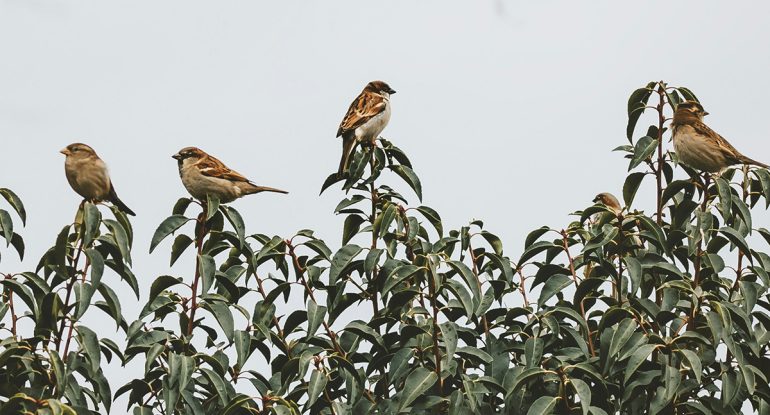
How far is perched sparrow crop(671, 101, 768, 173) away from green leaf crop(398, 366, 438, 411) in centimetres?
266

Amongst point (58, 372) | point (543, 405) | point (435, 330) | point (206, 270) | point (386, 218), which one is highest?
point (386, 218)

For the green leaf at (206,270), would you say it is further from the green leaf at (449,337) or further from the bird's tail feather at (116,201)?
the bird's tail feather at (116,201)

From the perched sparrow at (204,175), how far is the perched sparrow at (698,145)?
2.92m

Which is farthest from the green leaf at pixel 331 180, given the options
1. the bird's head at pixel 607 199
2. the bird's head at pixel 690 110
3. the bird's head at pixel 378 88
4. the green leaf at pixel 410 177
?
the bird's head at pixel 607 199

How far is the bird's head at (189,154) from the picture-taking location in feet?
23.6

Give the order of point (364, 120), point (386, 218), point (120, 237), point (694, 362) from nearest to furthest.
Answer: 1. point (694, 362)
2. point (120, 237)
3. point (386, 218)
4. point (364, 120)

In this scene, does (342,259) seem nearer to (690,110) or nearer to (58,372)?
(58,372)

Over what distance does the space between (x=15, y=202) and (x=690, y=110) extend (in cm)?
386

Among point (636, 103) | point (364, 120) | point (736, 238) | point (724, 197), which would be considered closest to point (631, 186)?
point (636, 103)

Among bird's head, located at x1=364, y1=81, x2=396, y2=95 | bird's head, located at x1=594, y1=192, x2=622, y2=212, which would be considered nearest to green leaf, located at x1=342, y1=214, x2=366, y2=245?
bird's head, located at x1=364, y1=81, x2=396, y2=95

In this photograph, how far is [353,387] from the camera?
15.7ft

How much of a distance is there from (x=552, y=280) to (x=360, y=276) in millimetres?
951

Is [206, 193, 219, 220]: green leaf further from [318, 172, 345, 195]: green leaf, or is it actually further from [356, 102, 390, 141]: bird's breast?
[356, 102, 390, 141]: bird's breast

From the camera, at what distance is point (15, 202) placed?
5.14 metres
